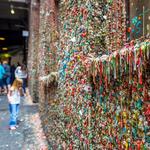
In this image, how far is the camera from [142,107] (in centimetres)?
262

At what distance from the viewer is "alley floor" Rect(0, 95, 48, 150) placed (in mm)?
9039

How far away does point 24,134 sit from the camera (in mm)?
10273

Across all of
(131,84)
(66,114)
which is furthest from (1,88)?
(131,84)

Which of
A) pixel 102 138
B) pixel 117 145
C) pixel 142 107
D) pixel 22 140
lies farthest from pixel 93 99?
pixel 22 140

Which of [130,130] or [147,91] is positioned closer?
[147,91]

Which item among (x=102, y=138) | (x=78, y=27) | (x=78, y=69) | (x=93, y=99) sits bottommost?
(x=102, y=138)

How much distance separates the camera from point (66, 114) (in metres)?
5.54

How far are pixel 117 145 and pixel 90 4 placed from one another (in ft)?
6.46

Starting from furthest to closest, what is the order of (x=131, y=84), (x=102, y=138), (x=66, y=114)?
(x=66, y=114), (x=102, y=138), (x=131, y=84)

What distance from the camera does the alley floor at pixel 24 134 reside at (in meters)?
9.04

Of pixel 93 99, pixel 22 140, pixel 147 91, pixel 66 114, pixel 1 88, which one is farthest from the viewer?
pixel 1 88

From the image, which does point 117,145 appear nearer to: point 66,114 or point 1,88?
point 66,114

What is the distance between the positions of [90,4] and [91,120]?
135cm

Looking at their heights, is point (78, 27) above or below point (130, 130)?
above
